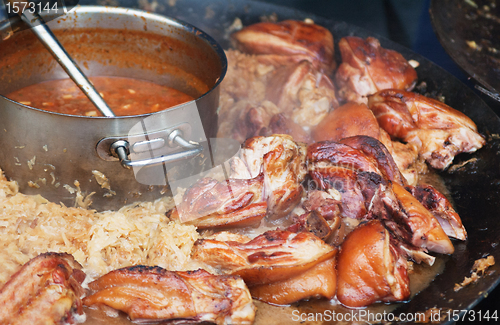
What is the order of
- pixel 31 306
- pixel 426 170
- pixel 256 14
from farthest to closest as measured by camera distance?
pixel 256 14 < pixel 426 170 < pixel 31 306

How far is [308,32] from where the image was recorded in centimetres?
414

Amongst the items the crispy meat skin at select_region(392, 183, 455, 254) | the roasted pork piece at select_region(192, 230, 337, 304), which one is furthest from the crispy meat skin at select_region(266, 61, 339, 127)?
the roasted pork piece at select_region(192, 230, 337, 304)

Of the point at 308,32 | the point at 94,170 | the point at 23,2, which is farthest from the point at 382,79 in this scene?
the point at 23,2

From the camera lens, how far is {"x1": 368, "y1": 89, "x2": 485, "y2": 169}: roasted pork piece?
322 centimetres

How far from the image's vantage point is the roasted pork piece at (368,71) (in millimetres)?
3756

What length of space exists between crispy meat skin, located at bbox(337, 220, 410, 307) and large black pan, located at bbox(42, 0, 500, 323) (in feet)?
0.44

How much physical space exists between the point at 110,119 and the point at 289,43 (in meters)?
2.28

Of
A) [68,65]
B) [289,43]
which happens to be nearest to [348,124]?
[289,43]

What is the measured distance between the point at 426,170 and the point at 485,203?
548 millimetres

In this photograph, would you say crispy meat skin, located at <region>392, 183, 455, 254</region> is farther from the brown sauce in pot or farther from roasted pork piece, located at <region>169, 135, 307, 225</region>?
the brown sauce in pot

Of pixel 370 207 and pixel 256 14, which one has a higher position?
pixel 256 14

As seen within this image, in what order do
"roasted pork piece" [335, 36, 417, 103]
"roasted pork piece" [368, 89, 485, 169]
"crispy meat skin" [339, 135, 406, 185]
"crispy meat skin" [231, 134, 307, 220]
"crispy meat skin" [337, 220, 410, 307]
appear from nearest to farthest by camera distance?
"crispy meat skin" [337, 220, 410, 307], "crispy meat skin" [231, 134, 307, 220], "crispy meat skin" [339, 135, 406, 185], "roasted pork piece" [368, 89, 485, 169], "roasted pork piece" [335, 36, 417, 103]

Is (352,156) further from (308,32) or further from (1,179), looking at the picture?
(1,179)

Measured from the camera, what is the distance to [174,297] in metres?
2.01
